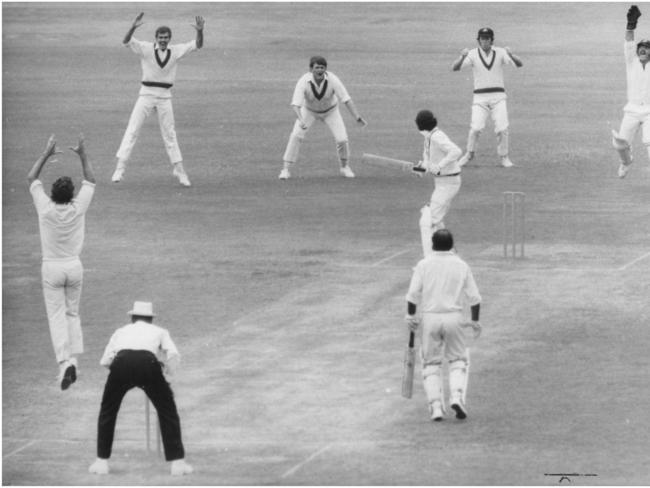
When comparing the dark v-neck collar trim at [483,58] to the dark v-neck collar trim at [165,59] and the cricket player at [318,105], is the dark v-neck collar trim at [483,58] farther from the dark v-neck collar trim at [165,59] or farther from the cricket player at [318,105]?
the dark v-neck collar trim at [165,59]

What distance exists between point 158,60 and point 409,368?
12824mm

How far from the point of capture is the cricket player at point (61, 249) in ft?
66.1

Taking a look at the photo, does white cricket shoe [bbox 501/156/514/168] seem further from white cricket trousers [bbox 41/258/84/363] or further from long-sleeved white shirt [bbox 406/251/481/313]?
long-sleeved white shirt [bbox 406/251/481/313]

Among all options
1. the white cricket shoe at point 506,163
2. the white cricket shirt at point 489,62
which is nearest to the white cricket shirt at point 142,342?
the white cricket shirt at point 489,62

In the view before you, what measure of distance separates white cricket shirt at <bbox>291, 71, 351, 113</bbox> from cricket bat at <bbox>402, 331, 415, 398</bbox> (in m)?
12.3

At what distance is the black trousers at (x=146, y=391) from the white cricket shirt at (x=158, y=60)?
13864mm

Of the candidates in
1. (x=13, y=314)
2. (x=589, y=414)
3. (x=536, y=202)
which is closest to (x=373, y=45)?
(x=536, y=202)

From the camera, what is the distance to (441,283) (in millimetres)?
18938

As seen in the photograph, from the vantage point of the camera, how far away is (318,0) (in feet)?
203

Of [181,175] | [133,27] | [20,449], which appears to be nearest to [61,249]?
[20,449]

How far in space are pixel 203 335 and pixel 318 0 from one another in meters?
40.2

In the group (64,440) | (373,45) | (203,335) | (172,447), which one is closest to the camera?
(172,447)

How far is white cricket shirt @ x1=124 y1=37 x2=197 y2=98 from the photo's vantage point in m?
30.8

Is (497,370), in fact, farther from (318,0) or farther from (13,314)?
(318,0)
